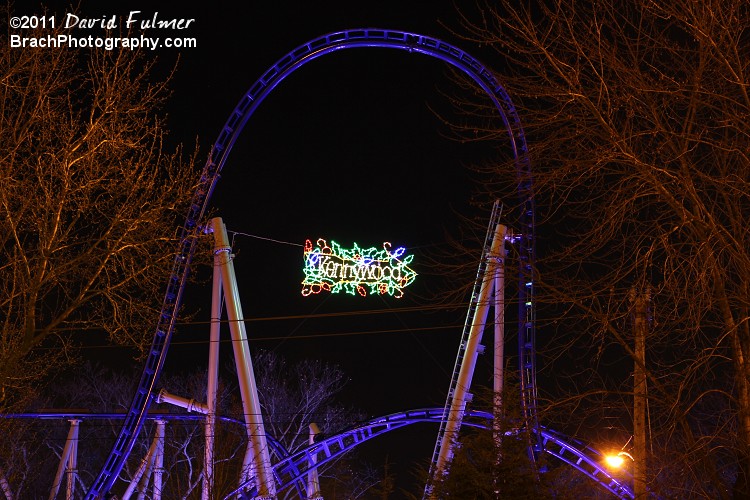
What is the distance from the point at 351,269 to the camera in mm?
19359

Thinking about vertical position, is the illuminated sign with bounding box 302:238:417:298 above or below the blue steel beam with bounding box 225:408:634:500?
above

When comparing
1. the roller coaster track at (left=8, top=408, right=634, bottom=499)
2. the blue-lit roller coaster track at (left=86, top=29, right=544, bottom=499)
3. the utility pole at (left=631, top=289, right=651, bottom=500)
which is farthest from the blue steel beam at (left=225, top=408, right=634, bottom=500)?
the utility pole at (left=631, top=289, right=651, bottom=500)

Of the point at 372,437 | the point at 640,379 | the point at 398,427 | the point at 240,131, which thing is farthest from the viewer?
the point at 372,437

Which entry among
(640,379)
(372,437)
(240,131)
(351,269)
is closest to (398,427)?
(372,437)

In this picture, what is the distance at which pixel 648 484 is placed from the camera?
7.18 meters

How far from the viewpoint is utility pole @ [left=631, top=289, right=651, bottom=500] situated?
750 centimetres

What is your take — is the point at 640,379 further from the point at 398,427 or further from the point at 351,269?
the point at 398,427

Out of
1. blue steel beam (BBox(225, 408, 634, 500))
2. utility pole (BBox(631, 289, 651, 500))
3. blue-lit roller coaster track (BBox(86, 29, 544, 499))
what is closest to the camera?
utility pole (BBox(631, 289, 651, 500))

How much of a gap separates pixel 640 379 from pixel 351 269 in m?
11.7

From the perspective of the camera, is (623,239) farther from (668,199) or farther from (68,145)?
(68,145)

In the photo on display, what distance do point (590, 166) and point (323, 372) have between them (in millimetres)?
31219

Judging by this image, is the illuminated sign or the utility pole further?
the illuminated sign

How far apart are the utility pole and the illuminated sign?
9743 millimetres

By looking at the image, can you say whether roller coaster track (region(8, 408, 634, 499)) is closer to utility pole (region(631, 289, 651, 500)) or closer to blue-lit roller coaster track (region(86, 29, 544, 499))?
blue-lit roller coaster track (region(86, 29, 544, 499))
